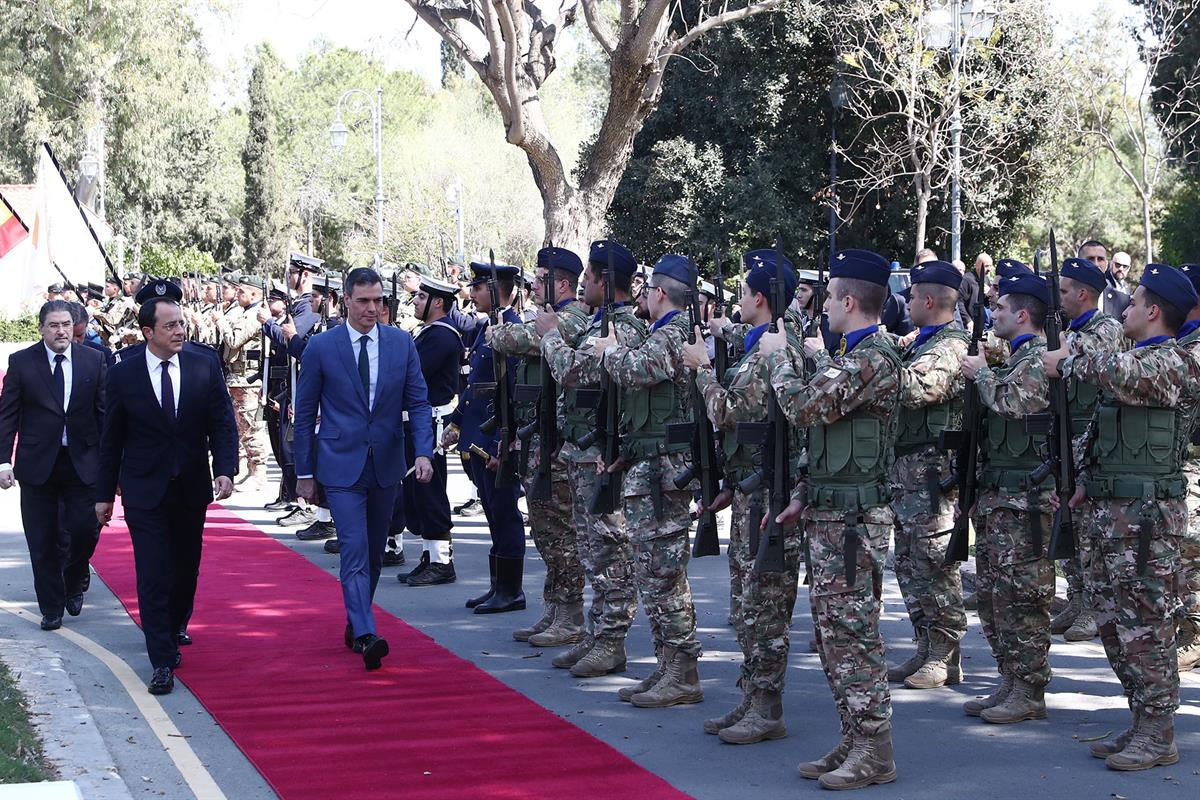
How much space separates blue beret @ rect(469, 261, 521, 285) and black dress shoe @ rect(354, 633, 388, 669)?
8.92ft

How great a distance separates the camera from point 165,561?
25.5 feet

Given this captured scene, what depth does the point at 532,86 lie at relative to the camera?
682 inches

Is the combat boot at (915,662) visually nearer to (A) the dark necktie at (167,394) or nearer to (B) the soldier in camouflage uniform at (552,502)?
(B) the soldier in camouflage uniform at (552,502)

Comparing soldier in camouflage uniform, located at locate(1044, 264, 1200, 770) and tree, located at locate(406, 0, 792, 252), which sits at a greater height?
tree, located at locate(406, 0, 792, 252)

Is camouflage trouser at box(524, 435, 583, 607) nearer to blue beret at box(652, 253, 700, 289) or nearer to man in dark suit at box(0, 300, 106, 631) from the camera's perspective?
blue beret at box(652, 253, 700, 289)

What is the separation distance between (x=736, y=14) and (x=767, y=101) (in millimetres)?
11826

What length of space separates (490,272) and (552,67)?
358 inches

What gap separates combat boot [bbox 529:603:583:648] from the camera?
849 centimetres

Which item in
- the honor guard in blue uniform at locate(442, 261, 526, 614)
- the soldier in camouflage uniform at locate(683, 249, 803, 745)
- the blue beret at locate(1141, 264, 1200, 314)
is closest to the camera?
the blue beret at locate(1141, 264, 1200, 314)

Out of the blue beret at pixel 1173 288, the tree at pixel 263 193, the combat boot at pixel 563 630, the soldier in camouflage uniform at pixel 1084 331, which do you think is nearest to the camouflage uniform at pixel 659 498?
the combat boot at pixel 563 630

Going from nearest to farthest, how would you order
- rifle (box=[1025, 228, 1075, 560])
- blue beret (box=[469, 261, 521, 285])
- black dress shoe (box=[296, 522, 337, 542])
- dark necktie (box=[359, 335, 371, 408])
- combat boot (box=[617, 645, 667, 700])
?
rifle (box=[1025, 228, 1075, 560]) → combat boot (box=[617, 645, 667, 700]) → dark necktie (box=[359, 335, 371, 408]) → blue beret (box=[469, 261, 521, 285]) → black dress shoe (box=[296, 522, 337, 542])

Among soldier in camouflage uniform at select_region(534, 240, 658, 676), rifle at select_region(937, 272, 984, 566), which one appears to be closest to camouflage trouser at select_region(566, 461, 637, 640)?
soldier in camouflage uniform at select_region(534, 240, 658, 676)

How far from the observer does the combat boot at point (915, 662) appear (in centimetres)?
755

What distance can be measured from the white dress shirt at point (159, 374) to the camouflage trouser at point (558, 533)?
6.80 ft
